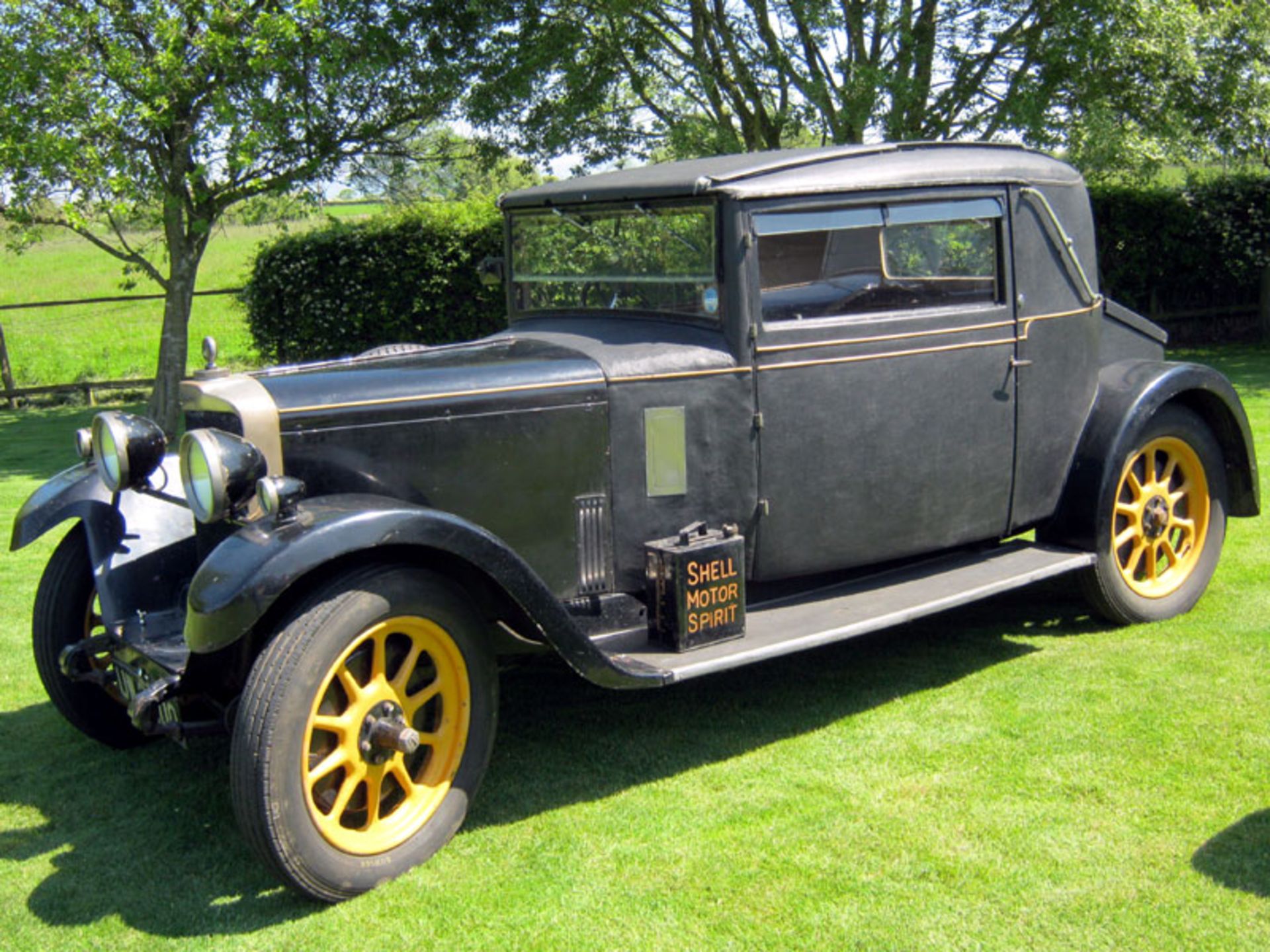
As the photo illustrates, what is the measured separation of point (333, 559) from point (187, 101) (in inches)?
344

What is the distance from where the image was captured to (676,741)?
3932 millimetres

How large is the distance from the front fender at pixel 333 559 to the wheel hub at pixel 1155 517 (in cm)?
253

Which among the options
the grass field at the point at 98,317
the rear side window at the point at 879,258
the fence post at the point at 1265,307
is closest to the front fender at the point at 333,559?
the rear side window at the point at 879,258

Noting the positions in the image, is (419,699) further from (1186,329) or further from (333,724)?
(1186,329)

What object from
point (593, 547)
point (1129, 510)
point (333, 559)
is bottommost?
point (1129, 510)

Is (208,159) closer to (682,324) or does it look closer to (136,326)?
(682,324)

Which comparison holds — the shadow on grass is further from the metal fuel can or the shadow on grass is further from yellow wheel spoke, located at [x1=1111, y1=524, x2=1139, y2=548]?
yellow wheel spoke, located at [x1=1111, y1=524, x2=1139, y2=548]

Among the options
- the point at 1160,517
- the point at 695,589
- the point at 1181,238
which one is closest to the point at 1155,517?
the point at 1160,517

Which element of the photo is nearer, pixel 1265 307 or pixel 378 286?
pixel 378 286

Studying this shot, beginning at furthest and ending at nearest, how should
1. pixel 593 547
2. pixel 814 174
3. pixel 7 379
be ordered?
pixel 7 379 → pixel 814 174 → pixel 593 547

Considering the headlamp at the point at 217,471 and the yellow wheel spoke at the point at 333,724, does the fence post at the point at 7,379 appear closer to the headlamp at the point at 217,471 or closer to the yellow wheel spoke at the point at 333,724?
the headlamp at the point at 217,471

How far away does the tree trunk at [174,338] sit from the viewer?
11414mm

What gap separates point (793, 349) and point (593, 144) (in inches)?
342

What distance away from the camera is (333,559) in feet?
10.1
